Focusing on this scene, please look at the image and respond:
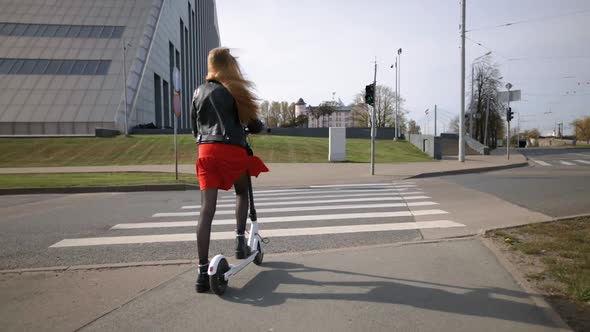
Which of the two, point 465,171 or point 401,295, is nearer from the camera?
point 401,295

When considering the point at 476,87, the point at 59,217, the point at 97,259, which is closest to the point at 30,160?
the point at 59,217

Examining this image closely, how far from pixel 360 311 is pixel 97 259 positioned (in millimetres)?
3097

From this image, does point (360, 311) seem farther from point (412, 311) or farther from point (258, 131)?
point (258, 131)

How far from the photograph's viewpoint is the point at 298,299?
9.92 feet

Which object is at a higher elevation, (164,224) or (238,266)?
(238,266)

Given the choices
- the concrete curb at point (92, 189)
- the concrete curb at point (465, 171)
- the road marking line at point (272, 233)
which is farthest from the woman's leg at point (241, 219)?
the concrete curb at point (465, 171)

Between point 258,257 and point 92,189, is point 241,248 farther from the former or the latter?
point 92,189

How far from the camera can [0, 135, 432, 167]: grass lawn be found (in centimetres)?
2323

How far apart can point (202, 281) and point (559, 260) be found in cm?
331

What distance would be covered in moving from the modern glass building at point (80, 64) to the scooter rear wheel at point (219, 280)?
36389 mm

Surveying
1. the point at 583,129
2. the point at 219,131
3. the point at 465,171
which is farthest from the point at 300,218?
the point at 583,129

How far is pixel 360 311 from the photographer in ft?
9.18

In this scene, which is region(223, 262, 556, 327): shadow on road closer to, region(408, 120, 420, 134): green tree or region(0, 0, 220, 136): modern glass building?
region(0, 0, 220, 136): modern glass building

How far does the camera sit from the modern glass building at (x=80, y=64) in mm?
37562
